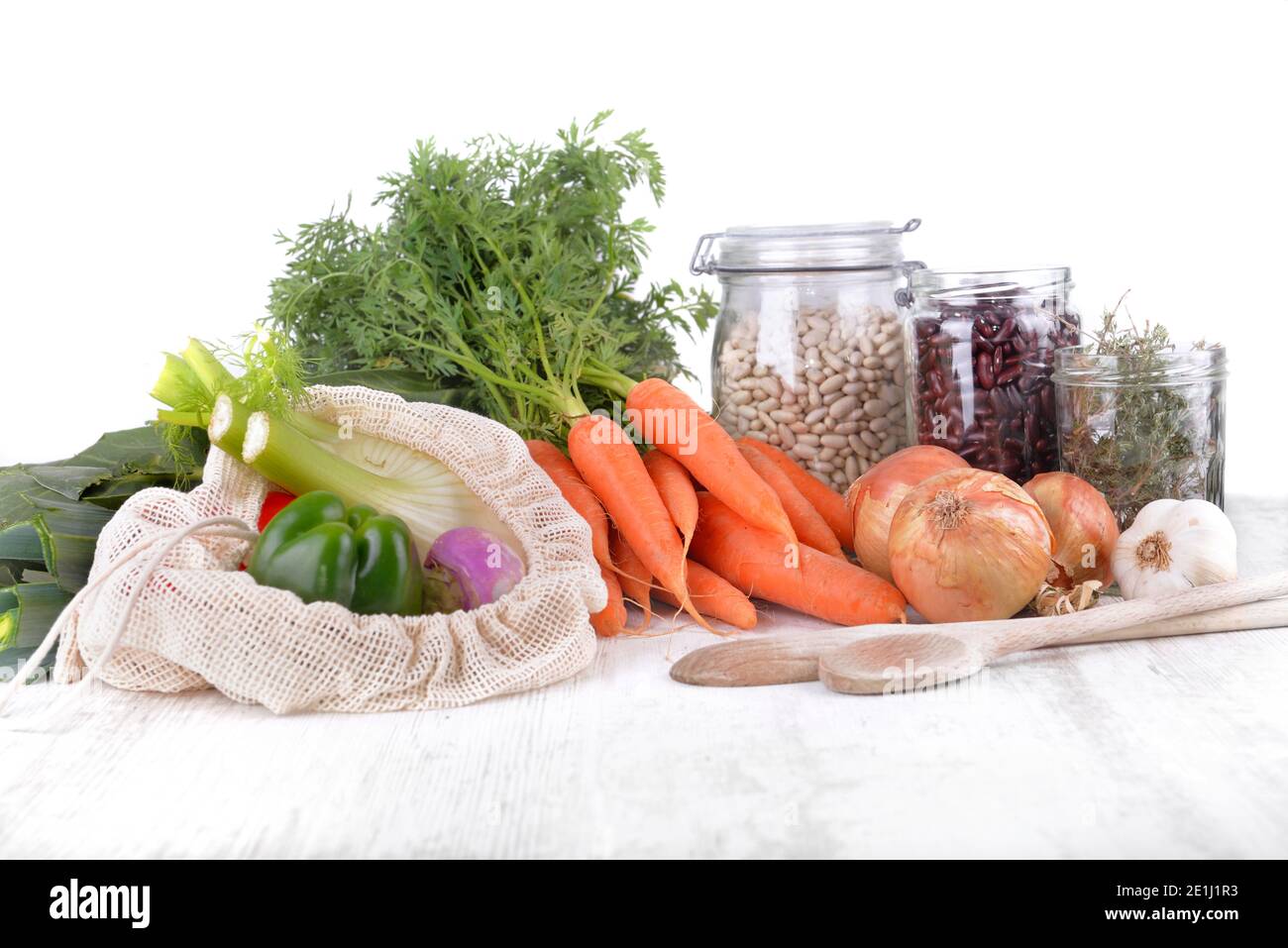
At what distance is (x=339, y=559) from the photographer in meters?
1.53

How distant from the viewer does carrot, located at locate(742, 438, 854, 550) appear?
2074mm

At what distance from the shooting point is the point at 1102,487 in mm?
1896

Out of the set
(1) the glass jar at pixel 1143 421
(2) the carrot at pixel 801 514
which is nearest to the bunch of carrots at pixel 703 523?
(2) the carrot at pixel 801 514

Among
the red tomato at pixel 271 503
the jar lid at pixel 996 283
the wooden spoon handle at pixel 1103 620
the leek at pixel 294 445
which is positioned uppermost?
the jar lid at pixel 996 283

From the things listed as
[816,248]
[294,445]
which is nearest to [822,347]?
[816,248]

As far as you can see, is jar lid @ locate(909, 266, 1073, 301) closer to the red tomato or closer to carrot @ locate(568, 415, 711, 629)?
carrot @ locate(568, 415, 711, 629)

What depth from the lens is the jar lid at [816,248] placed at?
2.16m

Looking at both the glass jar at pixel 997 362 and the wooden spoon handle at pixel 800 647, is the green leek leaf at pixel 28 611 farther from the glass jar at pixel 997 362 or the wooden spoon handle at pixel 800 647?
the glass jar at pixel 997 362

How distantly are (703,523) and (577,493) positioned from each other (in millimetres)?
208

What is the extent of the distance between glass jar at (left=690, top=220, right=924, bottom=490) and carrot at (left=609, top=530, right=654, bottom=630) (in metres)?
0.33

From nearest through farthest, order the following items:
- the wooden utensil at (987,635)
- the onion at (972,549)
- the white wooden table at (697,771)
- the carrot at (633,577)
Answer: the white wooden table at (697,771) → the wooden utensil at (987,635) → the onion at (972,549) → the carrot at (633,577)

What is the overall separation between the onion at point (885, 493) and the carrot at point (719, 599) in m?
0.19

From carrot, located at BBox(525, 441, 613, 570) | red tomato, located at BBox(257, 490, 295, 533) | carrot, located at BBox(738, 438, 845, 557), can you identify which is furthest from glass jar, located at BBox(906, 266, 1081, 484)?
red tomato, located at BBox(257, 490, 295, 533)

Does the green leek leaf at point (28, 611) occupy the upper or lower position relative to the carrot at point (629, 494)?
lower
